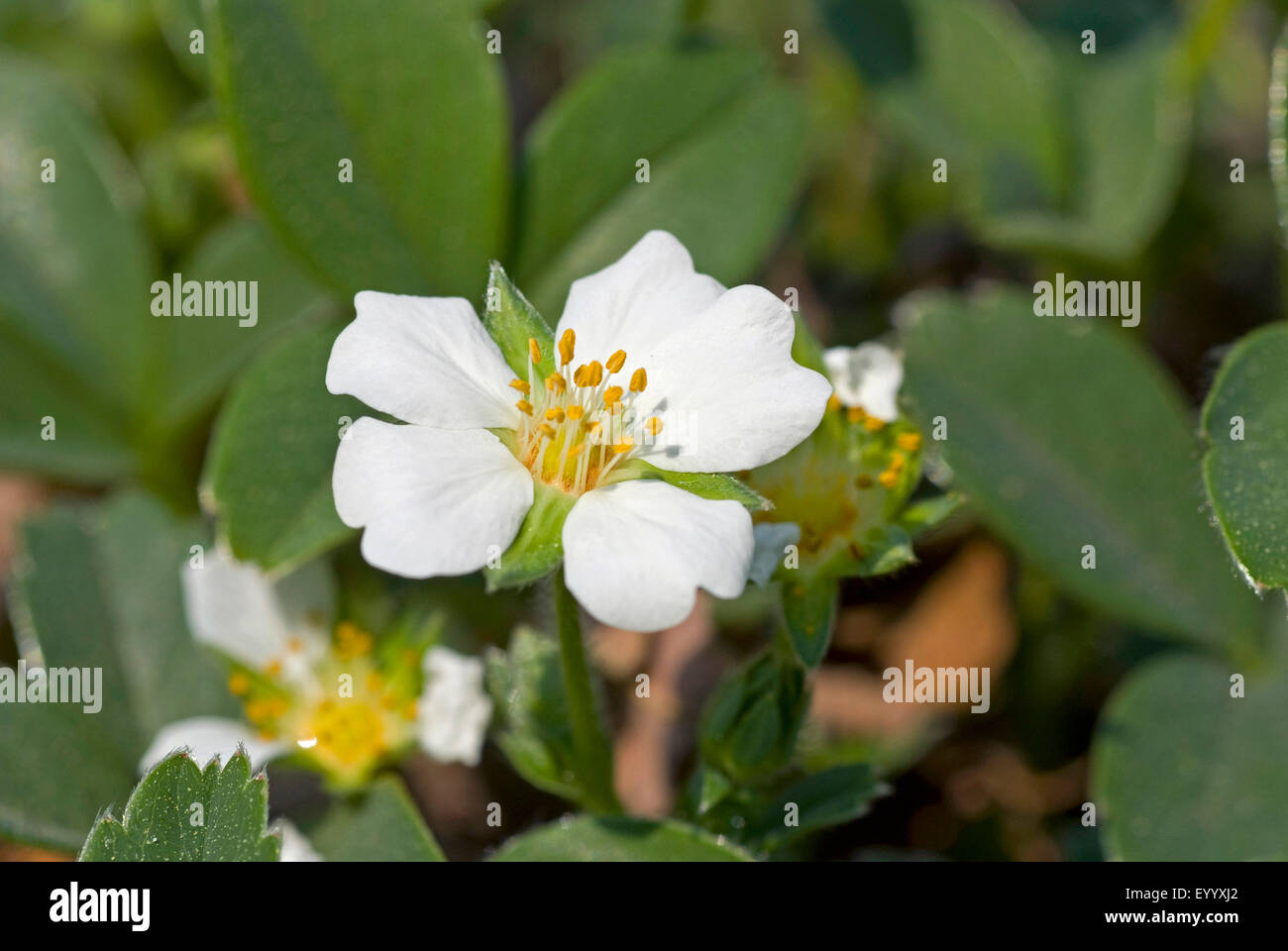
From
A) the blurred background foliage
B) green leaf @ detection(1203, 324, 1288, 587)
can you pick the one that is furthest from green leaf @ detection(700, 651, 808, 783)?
green leaf @ detection(1203, 324, 1288, 587)

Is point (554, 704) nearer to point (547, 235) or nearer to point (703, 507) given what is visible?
point (703, 507)

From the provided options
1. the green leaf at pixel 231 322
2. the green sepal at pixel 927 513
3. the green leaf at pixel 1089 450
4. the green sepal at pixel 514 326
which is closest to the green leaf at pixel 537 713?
the green sepal at pixel 514 326

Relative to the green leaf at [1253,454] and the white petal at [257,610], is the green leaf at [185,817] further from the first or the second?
the green leaf at [1253,454]

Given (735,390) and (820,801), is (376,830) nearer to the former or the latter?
(820,801)

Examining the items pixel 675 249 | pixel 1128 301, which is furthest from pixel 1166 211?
pixel 675 249

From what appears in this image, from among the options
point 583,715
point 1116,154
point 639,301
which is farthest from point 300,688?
point 1116,154
